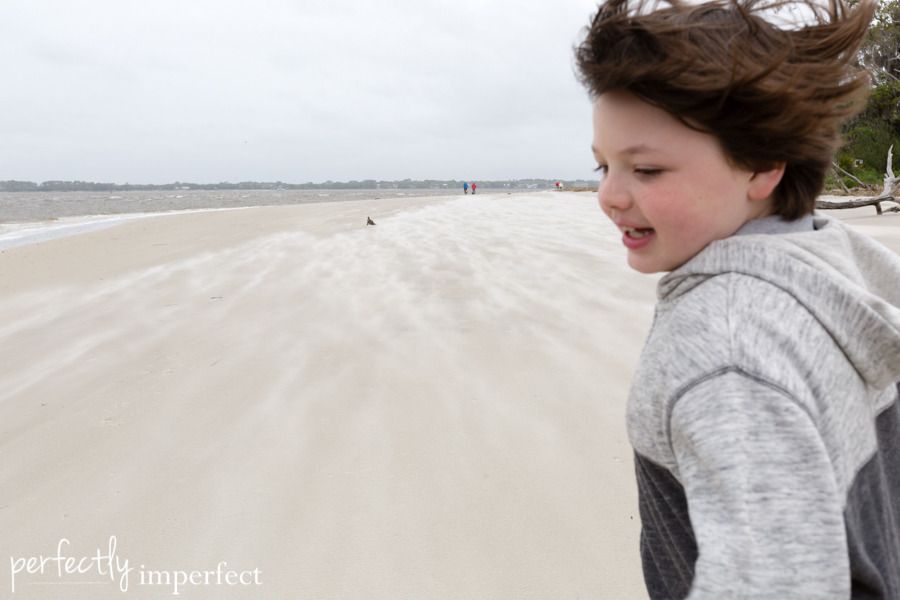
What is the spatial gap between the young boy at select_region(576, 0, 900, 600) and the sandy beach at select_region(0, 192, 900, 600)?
1.18 metres

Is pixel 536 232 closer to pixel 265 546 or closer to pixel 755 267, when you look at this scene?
pixel 265 546

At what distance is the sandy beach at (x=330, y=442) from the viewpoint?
202 centimetres

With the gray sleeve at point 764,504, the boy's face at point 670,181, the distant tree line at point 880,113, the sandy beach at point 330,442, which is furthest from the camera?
the distant tree line at point 880,113

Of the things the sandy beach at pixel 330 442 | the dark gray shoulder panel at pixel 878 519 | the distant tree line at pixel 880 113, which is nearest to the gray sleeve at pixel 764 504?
the dark gray shoulder panel at pixel 878 519

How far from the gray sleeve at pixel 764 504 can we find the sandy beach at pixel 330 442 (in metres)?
1.34

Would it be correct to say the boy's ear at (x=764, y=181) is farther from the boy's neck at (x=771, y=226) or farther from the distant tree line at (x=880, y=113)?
the distant tree line at (x=880, y=113)

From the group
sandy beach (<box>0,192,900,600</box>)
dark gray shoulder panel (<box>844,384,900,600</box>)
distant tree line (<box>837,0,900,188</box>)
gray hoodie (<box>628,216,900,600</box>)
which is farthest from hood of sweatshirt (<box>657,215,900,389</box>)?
distant tree line (<box>837,0,900,188</box>)

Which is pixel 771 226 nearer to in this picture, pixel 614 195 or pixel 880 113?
pixel 614 195

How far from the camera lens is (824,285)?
768 millimetres

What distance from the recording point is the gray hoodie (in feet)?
2.14

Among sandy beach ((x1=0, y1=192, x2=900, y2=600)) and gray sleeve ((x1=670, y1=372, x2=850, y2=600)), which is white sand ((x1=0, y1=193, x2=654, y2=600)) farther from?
gray sleeve ((x1=670, y1=372, x2=850, y2=600))

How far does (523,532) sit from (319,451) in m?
1.01

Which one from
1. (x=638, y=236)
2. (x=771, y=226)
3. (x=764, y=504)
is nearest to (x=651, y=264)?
Answer: (x=638, y=236)

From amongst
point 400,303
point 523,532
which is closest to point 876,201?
point 400,303
